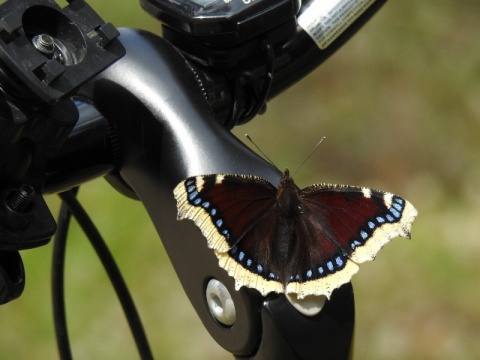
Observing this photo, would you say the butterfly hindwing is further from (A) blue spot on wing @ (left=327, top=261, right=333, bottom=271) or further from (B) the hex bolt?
(B) the hex bolt

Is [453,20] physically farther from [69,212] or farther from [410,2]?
[69,212]

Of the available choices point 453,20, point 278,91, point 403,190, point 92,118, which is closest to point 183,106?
point 92,118

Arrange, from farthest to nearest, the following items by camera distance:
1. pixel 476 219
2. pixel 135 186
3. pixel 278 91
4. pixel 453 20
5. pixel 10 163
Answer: pixel 453 20 → pixel 476 219 → pixel 278 91 → pixel 135 186 → pixel 10 163

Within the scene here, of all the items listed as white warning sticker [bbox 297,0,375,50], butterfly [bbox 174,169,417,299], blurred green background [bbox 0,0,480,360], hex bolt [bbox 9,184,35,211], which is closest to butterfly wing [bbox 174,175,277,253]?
butterfly [bbox 174,169,417,299]

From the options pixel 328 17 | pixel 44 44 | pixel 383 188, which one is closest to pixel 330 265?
pixel 44 44

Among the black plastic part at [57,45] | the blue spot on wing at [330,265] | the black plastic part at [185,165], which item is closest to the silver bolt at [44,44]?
the black plastic part at [57,45]

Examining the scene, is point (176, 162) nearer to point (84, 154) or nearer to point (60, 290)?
point (84, 154)

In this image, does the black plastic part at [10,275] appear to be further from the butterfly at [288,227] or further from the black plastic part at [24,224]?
the butterfly at [288,227]
